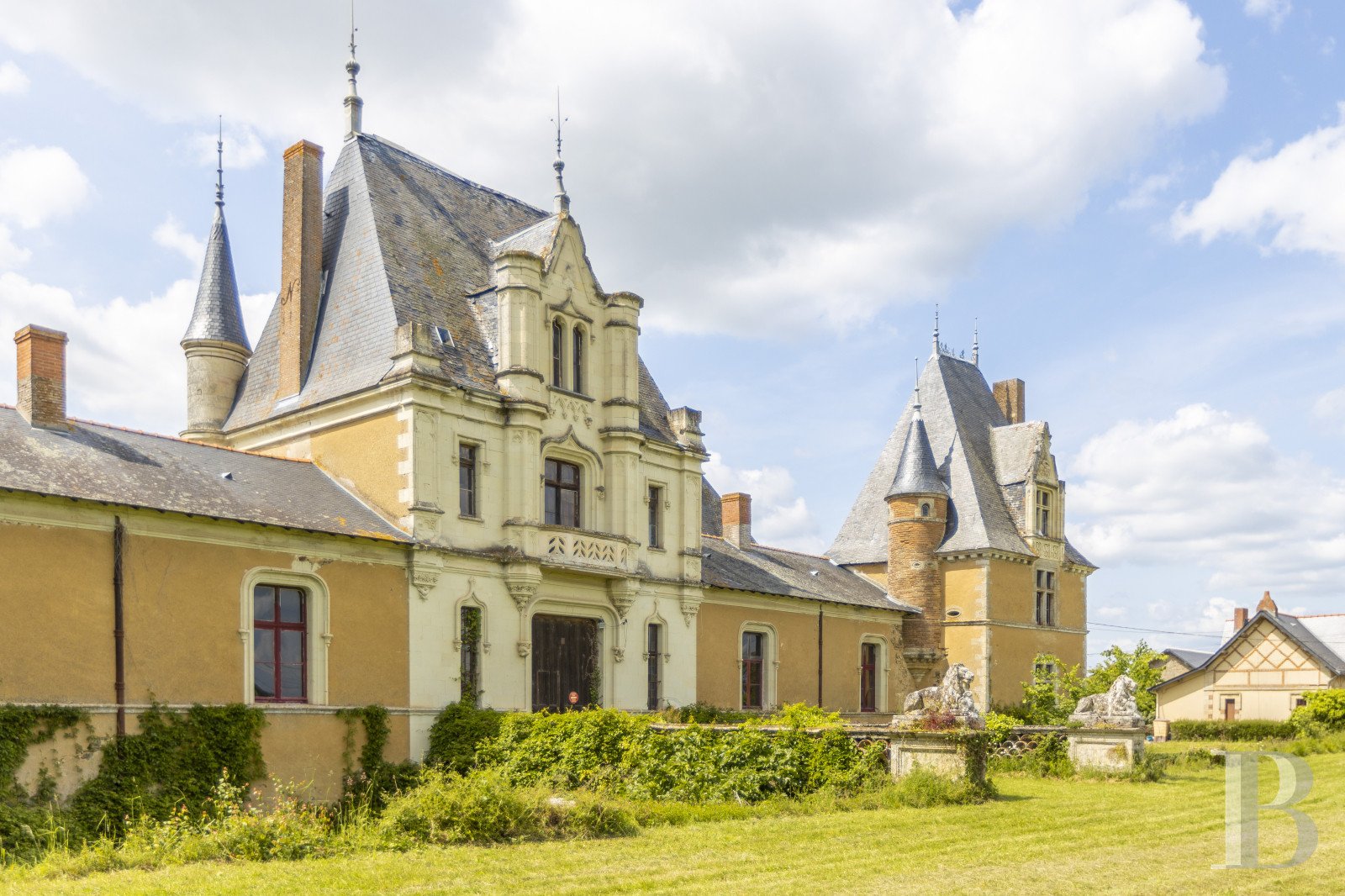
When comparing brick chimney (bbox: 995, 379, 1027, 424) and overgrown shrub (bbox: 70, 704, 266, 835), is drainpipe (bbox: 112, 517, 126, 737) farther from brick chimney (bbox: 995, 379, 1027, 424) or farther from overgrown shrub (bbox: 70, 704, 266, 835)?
brick chimney (bbox: 995, 379, 1027, 424)

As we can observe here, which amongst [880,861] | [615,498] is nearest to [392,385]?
[615,498]

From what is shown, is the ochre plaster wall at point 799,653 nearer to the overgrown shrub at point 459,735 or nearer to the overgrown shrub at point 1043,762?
the overgrown shrub at point 459,735

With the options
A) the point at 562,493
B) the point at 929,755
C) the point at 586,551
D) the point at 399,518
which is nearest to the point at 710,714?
the point at 586,551

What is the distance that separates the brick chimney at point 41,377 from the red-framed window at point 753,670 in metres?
16.8

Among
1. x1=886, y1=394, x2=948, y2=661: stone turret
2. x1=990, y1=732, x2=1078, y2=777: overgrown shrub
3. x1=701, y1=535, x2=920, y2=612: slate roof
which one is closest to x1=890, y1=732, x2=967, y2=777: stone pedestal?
x1=990, y1=732, x2=1078, y2=777: overgrown shrub

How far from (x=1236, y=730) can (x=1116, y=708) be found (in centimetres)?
2114

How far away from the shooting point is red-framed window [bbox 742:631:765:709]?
3031 centimetres

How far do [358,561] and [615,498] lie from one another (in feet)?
21.4

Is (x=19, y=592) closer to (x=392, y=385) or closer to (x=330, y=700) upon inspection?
(x=330, y=700)

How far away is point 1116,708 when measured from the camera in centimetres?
2281

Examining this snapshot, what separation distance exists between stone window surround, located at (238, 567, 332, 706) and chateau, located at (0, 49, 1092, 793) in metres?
0.04

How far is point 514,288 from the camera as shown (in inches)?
970

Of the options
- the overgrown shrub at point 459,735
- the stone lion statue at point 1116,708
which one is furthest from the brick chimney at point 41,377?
the stone lion statue at point 1116,708

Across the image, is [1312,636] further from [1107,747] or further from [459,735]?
[459,735]
